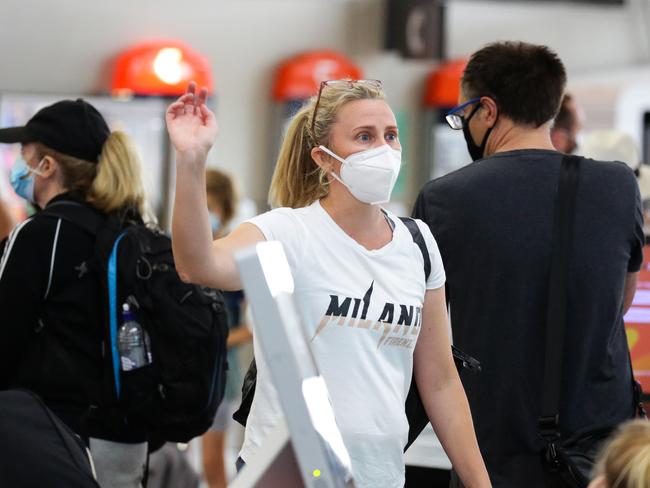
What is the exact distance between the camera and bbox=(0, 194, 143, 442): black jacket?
2.92 m

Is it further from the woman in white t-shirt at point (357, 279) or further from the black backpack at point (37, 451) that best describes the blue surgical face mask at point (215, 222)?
the black backpack at point (37, 451)

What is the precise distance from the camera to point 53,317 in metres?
2.99

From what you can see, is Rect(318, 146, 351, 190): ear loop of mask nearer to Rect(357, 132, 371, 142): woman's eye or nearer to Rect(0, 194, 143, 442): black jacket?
Rect(357, 132, 371, 142): woman's eye

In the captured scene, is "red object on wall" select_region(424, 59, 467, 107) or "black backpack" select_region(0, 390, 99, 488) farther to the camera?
"red object on wall" select_region(424, 59, 467, 107)

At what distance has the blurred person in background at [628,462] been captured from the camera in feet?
5.46

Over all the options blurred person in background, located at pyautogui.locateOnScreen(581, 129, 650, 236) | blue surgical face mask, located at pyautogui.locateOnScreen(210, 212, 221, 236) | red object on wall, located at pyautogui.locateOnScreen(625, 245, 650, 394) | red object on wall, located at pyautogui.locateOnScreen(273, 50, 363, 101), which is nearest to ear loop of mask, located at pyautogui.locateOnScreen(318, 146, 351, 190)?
red object on wall, located at pyautogui.locateOnScreen(625, 245, 650, 394)

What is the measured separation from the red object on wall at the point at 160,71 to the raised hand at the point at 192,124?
21.1 feet

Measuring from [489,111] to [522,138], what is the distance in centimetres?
12

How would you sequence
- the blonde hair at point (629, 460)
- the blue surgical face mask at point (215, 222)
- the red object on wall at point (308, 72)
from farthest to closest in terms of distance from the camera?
the red object on wall at point (308, 72), the blue surgical face mask at point (215, 222), the blonde hair at point (629, 460)

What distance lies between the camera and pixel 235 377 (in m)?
5.42

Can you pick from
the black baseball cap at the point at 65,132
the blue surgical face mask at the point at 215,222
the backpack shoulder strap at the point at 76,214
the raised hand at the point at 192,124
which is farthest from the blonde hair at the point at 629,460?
the blue surgical face mask at the point at 215,222

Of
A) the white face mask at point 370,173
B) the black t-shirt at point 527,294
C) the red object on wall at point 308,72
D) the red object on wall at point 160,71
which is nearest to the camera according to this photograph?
the white face mask at point 370,173

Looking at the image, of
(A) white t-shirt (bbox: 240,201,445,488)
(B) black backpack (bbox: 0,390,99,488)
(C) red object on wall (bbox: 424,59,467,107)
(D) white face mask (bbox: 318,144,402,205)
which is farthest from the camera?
(C) red object on wall (bbox: 424,59,467,107)

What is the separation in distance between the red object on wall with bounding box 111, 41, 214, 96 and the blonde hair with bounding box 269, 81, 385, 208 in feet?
19.6
